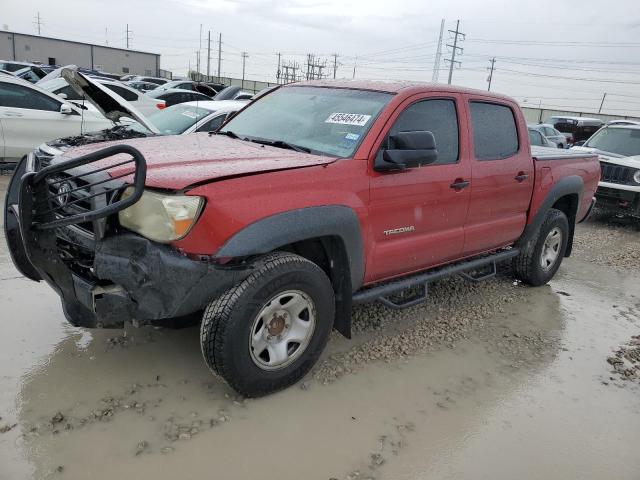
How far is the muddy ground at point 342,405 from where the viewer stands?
260 cm

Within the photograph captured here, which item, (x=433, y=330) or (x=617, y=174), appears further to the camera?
(x=617, y=174)

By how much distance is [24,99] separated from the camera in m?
8.08

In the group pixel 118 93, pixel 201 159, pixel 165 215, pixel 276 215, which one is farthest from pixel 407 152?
pixel 118 93

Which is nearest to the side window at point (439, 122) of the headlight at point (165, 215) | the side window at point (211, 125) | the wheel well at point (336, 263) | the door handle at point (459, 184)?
the door handle at point (459, 184)

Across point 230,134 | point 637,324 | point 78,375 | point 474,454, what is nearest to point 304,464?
point 474,454

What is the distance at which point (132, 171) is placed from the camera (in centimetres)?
275

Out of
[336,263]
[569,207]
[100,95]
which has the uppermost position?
[100,95]

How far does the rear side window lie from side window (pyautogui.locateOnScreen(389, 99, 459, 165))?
263mm

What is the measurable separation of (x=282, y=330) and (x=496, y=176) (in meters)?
2.35

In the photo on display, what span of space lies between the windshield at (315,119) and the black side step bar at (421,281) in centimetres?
97

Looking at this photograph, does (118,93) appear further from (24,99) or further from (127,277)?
(127,277)

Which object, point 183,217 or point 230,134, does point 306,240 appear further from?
point 230,134

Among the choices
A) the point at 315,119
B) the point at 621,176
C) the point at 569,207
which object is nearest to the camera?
the point at 315,119

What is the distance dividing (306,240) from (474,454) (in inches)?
60.2
